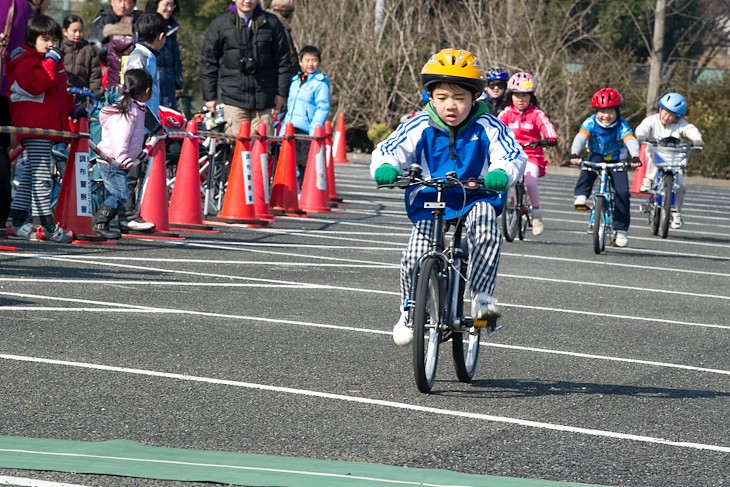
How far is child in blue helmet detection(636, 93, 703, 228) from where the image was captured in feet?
61.8

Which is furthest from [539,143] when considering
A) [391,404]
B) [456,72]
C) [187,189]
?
[391,404]

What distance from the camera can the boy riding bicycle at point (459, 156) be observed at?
307 inches

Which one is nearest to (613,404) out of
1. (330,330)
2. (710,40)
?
(330,330)

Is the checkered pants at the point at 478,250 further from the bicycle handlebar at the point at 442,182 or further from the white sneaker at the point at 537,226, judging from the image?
the white sneaker at the point at 537,226

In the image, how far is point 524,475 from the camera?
19.5 ft

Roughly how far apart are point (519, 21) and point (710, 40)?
18369 mm

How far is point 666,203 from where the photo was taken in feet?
62.0

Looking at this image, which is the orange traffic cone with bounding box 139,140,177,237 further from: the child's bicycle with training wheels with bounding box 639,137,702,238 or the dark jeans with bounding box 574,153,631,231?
the child's bicycle with training wheels with bounding box 639,137,702,238

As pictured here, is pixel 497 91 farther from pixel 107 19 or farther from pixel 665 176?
pixel 107 19

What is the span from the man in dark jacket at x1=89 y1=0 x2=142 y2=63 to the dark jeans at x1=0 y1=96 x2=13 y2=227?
9.10ft

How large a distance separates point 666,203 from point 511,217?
2681 millimetres

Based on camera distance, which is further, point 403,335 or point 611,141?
point 611,141

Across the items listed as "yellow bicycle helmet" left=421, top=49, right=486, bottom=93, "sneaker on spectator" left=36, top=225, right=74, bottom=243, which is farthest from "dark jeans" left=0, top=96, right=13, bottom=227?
"yellow bicycle helmet" left=421, top=49, right=486, bottom=93

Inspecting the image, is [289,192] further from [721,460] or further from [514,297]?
[721,460]
